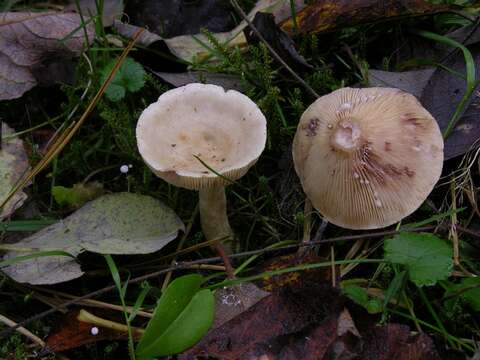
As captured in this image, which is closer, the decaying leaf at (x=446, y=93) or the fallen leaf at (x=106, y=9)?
the decaying leaf at (x=446, y=93)

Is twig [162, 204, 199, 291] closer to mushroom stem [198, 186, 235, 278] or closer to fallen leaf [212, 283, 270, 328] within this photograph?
mushroom stem [198, 186, 235, 278]

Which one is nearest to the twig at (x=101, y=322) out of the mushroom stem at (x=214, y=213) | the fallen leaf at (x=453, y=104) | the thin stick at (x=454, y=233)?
the mushroom stem at (x=214, y=213)

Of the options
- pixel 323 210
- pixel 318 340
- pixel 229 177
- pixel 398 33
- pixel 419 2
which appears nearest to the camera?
pixel 318 340

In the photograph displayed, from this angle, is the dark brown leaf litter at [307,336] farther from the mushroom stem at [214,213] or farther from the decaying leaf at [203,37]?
the decaying leaf at [203,37]

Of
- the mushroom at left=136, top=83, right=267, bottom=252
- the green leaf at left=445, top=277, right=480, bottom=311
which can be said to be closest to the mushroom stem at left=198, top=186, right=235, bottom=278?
the mushroom at left=136, top=83, right=267, bottom=252

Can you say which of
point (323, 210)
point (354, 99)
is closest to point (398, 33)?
point (354, 99)

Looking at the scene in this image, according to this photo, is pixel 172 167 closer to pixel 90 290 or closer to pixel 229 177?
pixel 229 177
